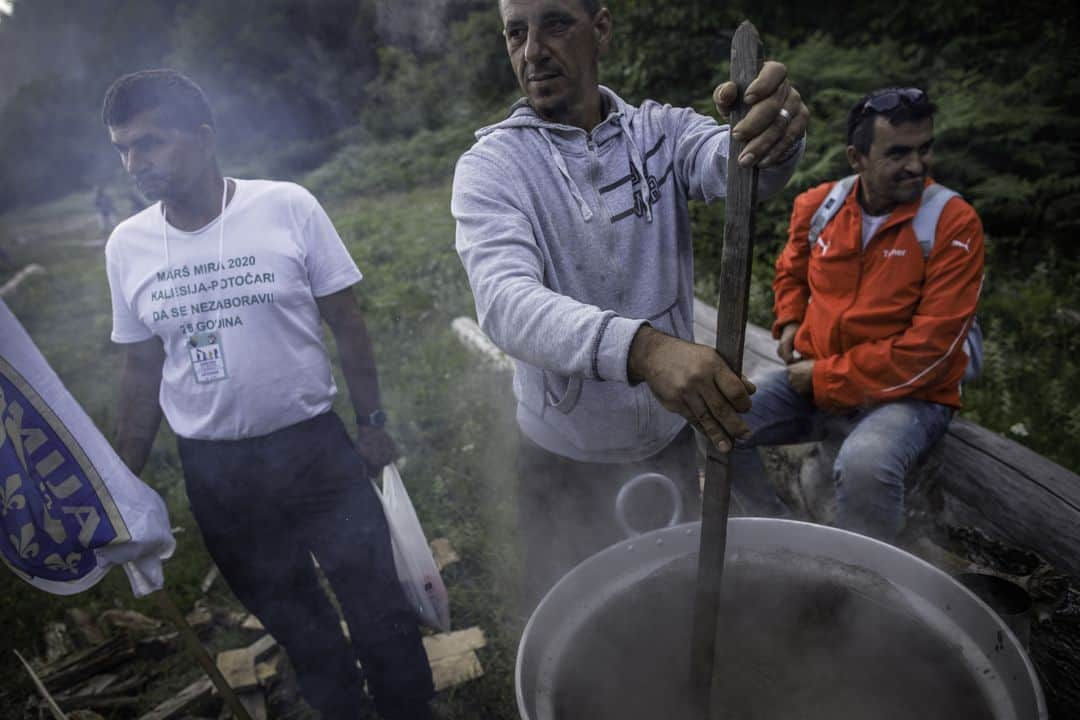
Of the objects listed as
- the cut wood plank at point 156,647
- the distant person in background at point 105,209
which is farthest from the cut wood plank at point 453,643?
the distant person in background at point 105,209

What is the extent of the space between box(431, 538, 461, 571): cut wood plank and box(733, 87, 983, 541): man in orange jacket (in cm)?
176

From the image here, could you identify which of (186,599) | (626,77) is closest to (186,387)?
(186,599)

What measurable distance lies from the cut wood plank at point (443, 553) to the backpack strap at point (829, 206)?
269cm

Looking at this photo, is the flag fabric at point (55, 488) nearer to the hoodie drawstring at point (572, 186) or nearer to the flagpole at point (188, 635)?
the flagpole at point (188, 635)

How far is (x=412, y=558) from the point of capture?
2631 millimetres

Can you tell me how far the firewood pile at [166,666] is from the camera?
328 centimetres

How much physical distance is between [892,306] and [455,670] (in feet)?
8.79

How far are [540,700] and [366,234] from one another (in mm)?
11060

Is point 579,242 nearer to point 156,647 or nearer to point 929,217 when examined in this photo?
point 929,217

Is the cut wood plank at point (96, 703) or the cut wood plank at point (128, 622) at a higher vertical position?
the cut wood plank at point (96, 703)

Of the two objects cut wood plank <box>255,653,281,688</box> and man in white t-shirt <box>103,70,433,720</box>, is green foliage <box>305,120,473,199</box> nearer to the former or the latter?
cut wood plank <box>255,653,281,688</box>

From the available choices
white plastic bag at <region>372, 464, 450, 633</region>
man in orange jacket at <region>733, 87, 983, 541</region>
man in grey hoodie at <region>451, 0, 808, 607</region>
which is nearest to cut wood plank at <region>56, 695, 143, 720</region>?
white plastic bag at <region>372, 464, 450, 633</region>

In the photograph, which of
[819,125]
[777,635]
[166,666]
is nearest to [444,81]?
[819,125]

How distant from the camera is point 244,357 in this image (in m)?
2.40
